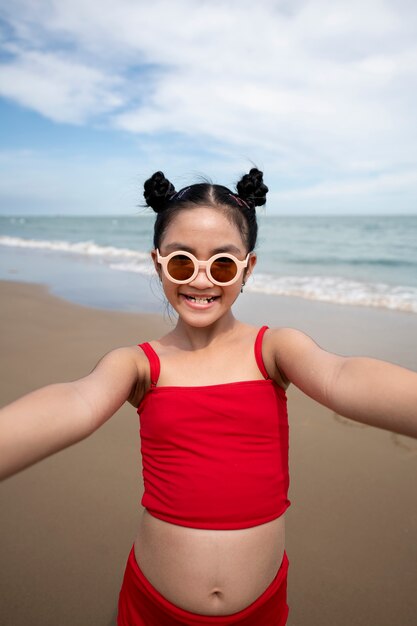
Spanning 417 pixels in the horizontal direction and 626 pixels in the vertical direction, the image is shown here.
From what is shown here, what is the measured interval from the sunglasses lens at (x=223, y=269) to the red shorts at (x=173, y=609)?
1.14m

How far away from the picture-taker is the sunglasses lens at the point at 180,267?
70.7 inches

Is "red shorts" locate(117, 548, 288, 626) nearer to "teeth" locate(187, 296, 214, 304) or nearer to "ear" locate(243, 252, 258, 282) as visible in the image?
"teeth" locate(187, 296, 214, 304)

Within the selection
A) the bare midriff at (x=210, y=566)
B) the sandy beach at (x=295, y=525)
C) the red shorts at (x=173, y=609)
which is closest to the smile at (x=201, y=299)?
the bare midriff at (x=210, y=566)

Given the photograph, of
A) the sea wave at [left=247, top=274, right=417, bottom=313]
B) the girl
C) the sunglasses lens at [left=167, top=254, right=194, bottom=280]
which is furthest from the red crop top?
the sea wave at [left=247, top=274, right=417, bottom=313]

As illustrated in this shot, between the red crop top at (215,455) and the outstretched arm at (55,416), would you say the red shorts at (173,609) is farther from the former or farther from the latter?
the outstretched arm at (55,416)

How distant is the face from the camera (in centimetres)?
182

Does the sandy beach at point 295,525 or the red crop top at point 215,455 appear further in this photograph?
the sandy beach at point 295,525

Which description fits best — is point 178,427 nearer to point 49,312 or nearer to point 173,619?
point 173,619

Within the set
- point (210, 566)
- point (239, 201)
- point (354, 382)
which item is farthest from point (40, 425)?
point (239, 201)

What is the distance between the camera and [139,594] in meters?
1.68

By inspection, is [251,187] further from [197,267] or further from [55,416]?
[55,416]

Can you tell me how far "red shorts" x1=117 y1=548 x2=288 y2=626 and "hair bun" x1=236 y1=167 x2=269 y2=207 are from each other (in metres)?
1.54

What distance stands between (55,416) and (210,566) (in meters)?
0.79

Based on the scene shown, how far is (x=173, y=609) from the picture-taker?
5.20 feet
